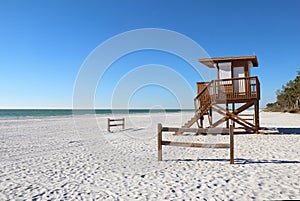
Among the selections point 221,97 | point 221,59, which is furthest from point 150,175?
point 221,59

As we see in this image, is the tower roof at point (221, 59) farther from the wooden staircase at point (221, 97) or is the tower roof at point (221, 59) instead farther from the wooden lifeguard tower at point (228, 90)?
the wooden staircase at point (221, 97)

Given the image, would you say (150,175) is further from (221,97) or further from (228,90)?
(228,90)

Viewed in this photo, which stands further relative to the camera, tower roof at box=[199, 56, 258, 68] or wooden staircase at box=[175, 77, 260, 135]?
tower roof at box=[199, 56, 258, 68]

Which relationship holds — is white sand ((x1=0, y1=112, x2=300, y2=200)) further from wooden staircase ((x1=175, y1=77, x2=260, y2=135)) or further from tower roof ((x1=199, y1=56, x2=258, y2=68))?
tower roof ((x1=199, y1=56, x2=258, y2=68))

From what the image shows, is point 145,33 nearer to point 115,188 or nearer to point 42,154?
point 42,154

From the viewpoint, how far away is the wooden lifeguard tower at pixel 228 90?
1323cm

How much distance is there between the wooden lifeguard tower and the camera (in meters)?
13.2

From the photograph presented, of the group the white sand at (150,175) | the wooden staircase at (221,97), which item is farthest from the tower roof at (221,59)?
the white sand at (150,175)

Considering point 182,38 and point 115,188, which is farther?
point 182,38

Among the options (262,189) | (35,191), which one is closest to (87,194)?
(35,191)

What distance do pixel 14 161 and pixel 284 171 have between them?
820cm

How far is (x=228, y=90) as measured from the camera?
44.4 ft

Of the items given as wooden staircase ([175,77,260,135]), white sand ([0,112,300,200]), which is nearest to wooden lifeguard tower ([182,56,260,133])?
wooden staircase ([175,77,260,135])

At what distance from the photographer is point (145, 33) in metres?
13.8
